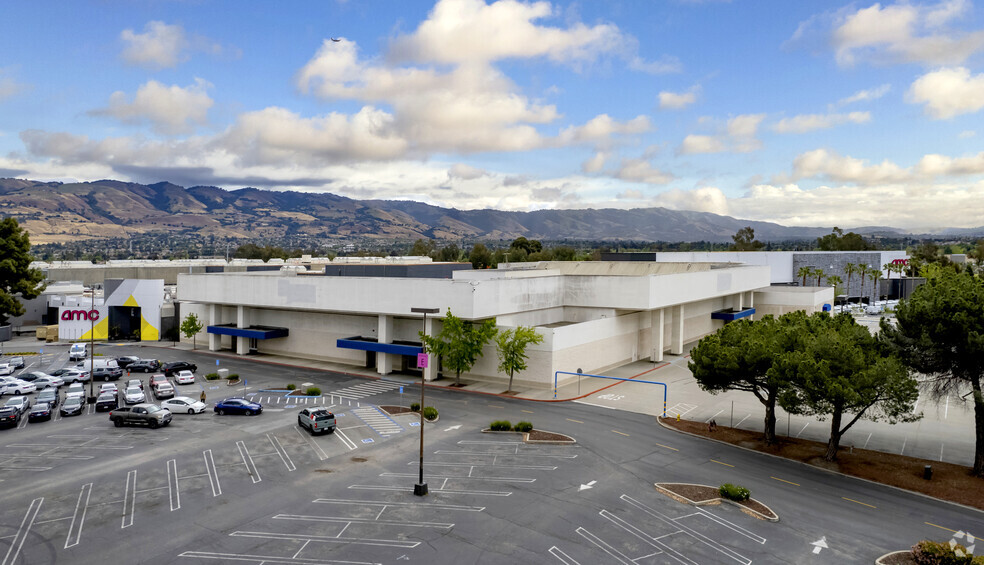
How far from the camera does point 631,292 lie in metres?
61.0

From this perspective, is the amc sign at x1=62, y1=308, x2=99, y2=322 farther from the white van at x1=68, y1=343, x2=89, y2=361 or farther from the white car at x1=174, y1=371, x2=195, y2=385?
the white car at x1=174, y1=371, x2=195, y2=385

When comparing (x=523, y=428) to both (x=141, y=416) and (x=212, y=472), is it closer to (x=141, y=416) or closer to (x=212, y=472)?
(x=212, y=472)

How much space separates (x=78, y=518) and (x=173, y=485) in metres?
4.37

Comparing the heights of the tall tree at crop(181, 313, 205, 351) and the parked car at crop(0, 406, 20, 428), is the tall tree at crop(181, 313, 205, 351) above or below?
above

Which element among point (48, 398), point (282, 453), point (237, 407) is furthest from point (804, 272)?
point (48, 398)

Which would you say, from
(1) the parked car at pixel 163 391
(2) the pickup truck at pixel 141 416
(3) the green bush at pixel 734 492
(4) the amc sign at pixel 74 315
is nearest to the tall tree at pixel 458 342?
(2) the pickup truck at pixel 141 416

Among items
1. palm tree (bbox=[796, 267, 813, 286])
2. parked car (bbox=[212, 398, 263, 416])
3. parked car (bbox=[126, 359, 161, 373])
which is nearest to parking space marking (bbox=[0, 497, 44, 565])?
parked car (bbox=[212, 398, 263, 416])

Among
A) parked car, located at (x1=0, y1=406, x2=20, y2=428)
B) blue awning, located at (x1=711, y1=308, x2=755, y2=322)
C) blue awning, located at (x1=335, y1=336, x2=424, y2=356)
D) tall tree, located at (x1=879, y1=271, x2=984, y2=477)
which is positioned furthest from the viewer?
blue awning, located at (x1=711, y1=308, x2=755, y2=322)

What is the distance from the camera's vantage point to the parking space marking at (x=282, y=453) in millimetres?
31953

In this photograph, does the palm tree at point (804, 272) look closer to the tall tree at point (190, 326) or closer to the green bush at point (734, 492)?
the green bush at point (734, 492)

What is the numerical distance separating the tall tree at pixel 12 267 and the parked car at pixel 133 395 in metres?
23.2

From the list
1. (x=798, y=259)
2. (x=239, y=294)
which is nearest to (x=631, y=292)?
(x=239, y=294)

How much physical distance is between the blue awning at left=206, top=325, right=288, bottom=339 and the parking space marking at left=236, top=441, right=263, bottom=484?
108 feet

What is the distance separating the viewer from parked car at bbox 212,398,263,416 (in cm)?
4344
